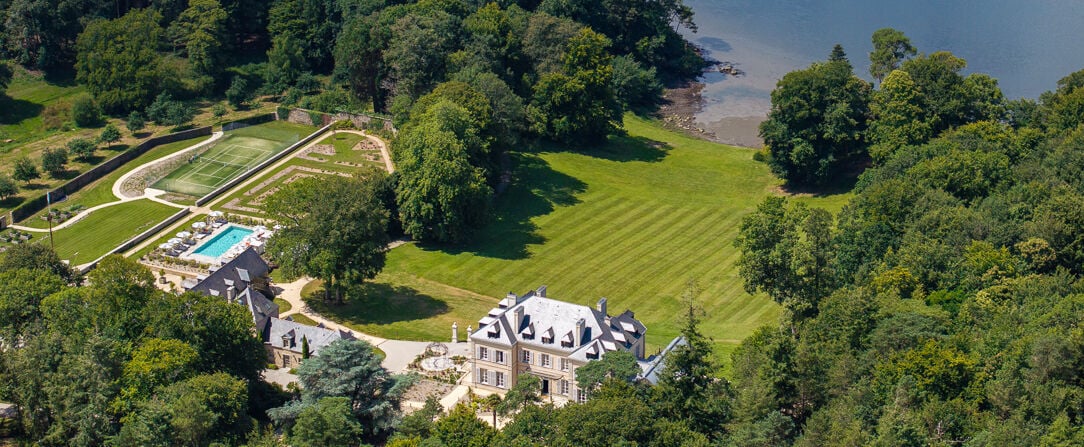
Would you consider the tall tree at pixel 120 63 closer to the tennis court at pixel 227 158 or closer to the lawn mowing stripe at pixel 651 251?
the tennis court at pixel 227 158

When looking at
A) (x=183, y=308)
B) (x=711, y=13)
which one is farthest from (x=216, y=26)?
(x=711, y=13)

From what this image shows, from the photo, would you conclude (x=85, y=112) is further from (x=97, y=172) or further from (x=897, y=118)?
(x=897, y=118)

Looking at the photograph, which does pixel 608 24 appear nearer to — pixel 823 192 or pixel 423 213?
pixel 823 192

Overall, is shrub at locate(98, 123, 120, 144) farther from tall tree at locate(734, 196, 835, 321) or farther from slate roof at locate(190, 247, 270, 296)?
tall tree at locate(734, 196, 835, 321)

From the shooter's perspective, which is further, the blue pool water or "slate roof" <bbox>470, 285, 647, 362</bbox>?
the blue pool water

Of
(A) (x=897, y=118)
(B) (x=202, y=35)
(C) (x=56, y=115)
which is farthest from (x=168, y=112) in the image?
(A) (x=897, y=118)

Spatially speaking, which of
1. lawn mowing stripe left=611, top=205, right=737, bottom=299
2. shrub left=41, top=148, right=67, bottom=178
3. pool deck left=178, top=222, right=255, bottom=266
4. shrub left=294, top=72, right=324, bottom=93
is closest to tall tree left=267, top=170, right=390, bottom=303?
pool deck left=178, top=222, right=255, bottom=266
